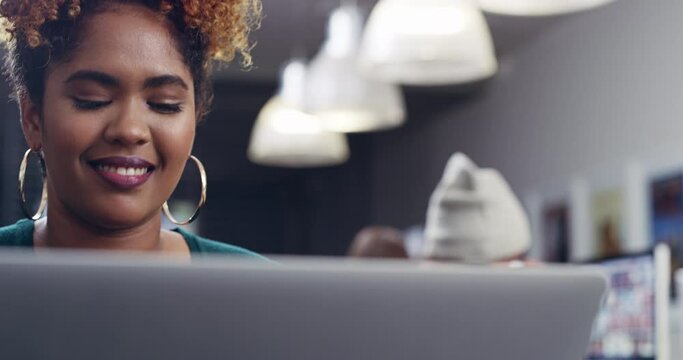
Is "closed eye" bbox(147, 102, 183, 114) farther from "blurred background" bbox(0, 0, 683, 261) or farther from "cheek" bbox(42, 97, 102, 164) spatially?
"blurred background" bbox(0, 0, 683, 261)

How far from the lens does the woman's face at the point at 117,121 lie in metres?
0.93

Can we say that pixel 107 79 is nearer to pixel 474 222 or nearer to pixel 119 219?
pixel 119 219

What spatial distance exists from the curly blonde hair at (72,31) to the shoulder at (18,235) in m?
0.11

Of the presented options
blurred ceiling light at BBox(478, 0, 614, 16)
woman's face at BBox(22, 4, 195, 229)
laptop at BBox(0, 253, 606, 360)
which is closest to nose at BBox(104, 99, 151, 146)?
woman's face at BBox(22, 4, 195, 229)

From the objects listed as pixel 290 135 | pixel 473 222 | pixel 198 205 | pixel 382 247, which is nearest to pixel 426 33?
pixel 473 222

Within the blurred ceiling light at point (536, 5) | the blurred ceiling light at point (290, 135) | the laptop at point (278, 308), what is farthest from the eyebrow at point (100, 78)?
the blurred ceiling light at point (290, 135)

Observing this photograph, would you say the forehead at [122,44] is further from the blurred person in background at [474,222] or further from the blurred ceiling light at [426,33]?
the blurred ceiling light at [426,33]

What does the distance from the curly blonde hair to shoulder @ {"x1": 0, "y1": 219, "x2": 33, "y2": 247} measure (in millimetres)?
114

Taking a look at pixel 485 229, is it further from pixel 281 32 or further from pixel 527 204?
pixel 527 204

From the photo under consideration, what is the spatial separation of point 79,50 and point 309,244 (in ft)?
20.2

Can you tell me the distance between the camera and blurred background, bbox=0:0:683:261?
10.1ft

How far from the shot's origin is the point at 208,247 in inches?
39.9

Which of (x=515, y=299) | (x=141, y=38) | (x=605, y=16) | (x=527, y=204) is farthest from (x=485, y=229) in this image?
(x=527, y=204)

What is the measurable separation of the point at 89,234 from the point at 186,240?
0.09m
